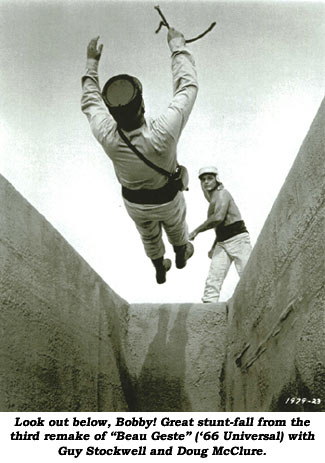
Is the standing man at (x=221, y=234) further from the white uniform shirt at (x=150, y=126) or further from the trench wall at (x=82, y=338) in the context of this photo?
the white uniform shirt at (x=150, y=126)

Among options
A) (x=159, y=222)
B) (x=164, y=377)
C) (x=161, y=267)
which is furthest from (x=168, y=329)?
(x=159, y=222)

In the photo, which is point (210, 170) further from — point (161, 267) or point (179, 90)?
point (179, 90)

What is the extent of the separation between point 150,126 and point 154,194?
0.60 metres

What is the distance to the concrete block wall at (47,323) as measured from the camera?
3422 millimetres

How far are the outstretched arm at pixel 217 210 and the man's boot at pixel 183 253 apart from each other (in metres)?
0.80

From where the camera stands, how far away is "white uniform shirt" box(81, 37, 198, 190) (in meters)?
4.36

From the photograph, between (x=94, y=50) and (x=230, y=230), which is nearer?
(x=94, y=50)

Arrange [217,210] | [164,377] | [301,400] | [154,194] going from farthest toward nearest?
1. [217,210]
2. [164,377]
3. [154,194]
4. [301,400]

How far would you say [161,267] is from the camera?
5.83 m

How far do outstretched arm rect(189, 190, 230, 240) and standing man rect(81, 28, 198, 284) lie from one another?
5.74 ft

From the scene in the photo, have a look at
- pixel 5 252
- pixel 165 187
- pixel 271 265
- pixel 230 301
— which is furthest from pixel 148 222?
pixel 5 252
